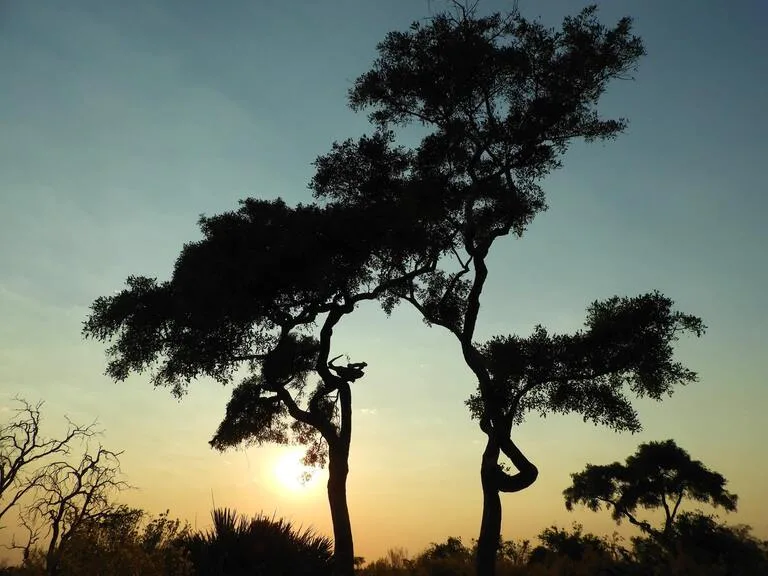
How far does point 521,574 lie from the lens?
19.2m

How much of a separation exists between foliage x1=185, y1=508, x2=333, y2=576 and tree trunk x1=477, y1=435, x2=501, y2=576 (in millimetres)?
5180

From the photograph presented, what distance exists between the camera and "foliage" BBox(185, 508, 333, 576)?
1448 cm

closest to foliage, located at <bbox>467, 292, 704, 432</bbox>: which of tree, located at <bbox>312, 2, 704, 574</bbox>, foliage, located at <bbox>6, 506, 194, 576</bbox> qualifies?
tree, located at <bbox>312, 2, 704, 574</bbox>

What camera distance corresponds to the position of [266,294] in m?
24.0

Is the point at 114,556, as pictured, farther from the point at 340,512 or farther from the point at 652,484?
the point at 652,484

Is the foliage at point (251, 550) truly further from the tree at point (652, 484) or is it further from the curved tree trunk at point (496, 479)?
the tree at point (652, 484)

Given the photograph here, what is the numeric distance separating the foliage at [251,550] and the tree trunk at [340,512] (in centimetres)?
436

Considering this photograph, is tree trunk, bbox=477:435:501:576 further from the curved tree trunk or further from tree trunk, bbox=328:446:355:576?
tree trunk, bbox=328:446:355:576

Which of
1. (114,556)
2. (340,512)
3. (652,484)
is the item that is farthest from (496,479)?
(652,484)

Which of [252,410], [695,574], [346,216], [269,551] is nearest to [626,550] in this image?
[695,574]

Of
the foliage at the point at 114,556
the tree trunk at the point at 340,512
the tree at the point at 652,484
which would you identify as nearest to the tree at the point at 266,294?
the tree trunk at the point at 340,512

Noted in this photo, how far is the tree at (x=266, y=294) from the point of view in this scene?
76.3 ft

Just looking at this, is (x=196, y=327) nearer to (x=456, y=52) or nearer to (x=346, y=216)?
Answer: (x=346, y=216)

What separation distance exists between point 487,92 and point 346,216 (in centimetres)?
738
